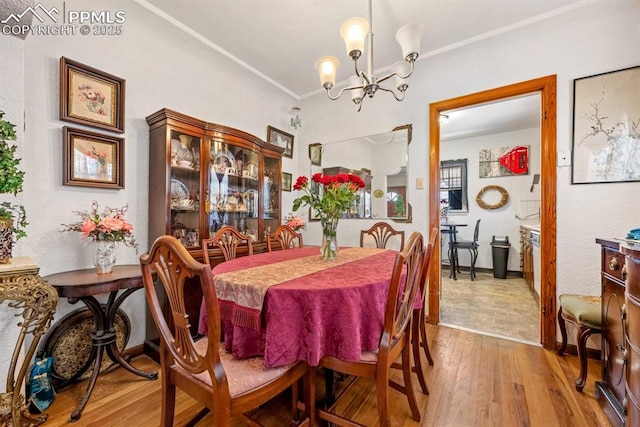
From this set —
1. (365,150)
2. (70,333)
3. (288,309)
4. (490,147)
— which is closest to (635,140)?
(365,150)

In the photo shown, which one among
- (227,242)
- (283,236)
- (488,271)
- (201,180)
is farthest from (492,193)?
(201,180)

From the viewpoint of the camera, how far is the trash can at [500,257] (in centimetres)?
456

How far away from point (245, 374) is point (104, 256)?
4.31ft

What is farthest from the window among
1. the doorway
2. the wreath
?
the doorway

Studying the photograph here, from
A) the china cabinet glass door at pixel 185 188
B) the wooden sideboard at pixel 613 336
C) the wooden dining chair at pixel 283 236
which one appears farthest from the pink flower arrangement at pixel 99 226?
the wooden sideboard at pixel 613 336

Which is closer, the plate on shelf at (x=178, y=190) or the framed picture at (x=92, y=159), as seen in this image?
the framed picture at (x=92, y=159)

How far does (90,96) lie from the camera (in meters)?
1.85

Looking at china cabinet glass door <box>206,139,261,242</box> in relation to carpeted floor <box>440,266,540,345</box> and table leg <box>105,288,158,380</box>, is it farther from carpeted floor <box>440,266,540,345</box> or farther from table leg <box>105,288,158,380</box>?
carpeted floor <box>440,266,540,345</box>

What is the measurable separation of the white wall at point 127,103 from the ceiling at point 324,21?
0.21m

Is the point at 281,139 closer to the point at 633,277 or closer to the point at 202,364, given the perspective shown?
the point at 202,364

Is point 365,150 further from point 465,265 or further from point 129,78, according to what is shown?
point 465,265

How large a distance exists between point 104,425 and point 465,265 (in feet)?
18.3

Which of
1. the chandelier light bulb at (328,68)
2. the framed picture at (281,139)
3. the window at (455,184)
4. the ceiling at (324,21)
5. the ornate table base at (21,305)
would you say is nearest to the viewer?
the ornate table base at (21,305)

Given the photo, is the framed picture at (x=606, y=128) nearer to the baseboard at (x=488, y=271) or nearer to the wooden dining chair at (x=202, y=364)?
the wooden dining chair at (x=202, y=364)
